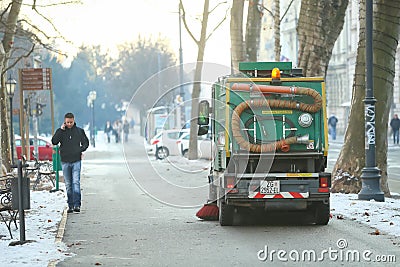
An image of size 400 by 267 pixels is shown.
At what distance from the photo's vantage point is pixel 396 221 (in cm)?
1507

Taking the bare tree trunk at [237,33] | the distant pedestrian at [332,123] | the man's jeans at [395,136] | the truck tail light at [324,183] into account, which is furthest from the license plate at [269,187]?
the distant pedestrian at [332,123]

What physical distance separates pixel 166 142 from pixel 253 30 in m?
14.8

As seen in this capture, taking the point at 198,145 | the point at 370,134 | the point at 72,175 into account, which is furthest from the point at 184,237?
the point at 198,145

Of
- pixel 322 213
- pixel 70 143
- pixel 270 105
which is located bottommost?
pixel 322 213

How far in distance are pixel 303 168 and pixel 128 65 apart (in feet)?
266

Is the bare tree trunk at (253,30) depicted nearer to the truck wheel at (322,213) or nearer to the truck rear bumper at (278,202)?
the truck wheel at (322,213)

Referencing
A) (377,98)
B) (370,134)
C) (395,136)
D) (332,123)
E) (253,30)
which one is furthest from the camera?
(332,123)

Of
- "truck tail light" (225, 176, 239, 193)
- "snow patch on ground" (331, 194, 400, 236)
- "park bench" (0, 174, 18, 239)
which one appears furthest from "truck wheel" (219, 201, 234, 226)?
"park bench" (0, 174, 18, 239)

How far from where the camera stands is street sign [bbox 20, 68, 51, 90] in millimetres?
29453

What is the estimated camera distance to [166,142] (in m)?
49.2

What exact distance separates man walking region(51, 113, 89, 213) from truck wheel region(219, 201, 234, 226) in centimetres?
380

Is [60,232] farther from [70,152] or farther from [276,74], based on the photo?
[276,74]

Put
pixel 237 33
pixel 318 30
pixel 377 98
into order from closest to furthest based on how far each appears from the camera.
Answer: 1. pixel 377 98
2. pixel 318 30
3. pixel 237 33

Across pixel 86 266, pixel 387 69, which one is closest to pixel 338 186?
pixel 387 69
